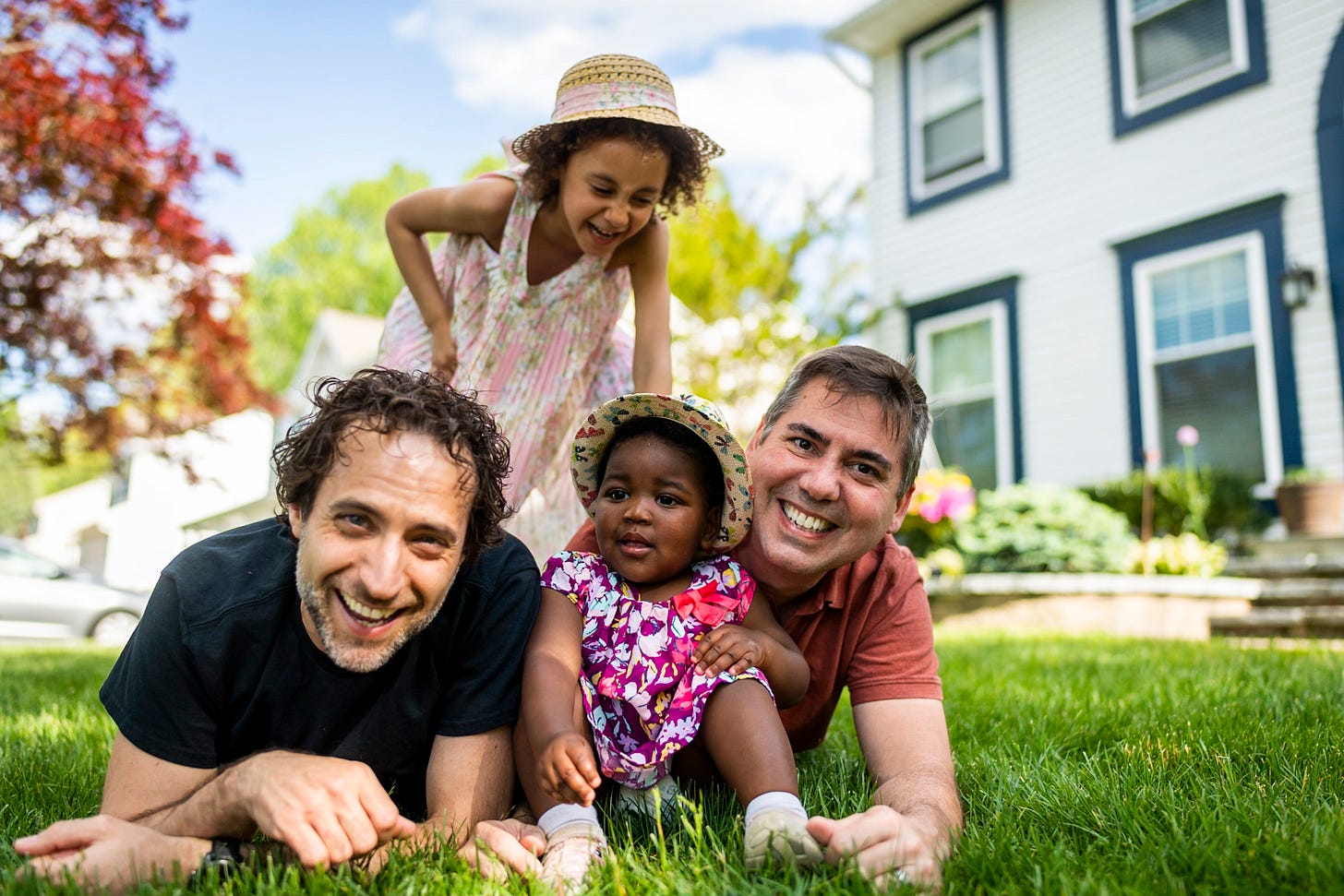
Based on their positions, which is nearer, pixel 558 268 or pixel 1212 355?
pixel 558 268

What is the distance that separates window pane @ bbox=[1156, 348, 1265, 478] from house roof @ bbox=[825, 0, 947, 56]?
4.70 metres

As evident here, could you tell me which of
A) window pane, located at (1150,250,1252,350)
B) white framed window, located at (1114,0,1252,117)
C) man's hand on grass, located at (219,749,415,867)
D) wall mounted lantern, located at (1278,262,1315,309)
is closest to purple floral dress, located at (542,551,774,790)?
man's hand on grass, located at (219,749,415,867)

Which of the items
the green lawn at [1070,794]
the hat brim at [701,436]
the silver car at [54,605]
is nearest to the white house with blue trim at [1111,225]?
the green lawn at [1070,794]

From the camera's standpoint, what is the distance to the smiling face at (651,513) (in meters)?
2.51

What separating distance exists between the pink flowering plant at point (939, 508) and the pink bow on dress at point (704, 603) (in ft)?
19.2

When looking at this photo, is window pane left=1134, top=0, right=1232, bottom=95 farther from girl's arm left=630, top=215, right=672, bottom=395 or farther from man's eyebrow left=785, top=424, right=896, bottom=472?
Answer: man's eyebrow left=785, top=424, right=896, bottom=472

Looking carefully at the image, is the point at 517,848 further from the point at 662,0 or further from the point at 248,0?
the point at 662,0

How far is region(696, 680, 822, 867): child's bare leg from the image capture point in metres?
1.87

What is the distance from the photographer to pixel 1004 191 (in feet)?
34.3

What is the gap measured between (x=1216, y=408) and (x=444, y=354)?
7342mm

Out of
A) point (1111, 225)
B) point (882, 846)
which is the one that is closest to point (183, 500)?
point (1111, 225)

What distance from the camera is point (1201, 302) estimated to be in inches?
346

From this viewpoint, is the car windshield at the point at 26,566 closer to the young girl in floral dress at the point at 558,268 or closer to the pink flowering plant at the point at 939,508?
the pink flowering plant at the point at 939,508

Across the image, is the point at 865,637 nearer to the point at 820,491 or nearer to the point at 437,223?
the point at 820,491
